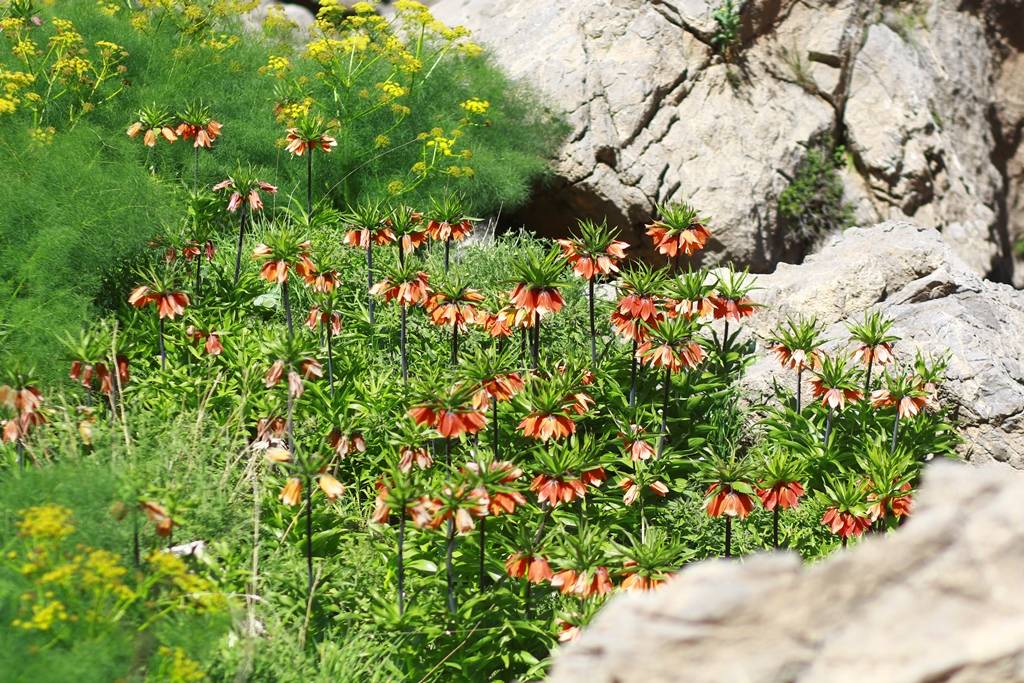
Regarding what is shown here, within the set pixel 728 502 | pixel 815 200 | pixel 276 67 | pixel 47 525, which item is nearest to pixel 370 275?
pixel 276 67

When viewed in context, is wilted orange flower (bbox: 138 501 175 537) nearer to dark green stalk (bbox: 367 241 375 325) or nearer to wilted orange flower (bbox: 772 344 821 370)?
dark green stalk (bbox: 367 241 375 325)

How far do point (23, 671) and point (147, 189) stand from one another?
11.9ft

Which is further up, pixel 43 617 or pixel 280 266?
pixel 280 266

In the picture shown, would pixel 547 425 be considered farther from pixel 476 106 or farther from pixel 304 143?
pixel 476 106

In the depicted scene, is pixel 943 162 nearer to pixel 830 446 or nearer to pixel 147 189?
pixel 830 446

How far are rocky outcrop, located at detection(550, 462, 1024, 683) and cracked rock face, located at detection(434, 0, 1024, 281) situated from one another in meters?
6.47

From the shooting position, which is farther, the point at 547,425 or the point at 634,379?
the point at 634,379

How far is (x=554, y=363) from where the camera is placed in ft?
19.9

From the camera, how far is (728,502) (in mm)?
4812

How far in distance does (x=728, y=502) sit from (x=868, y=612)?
8.02 ft

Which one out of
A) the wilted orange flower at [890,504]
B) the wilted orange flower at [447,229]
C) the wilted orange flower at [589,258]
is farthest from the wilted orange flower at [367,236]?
the wilted orange flower at [890,504]

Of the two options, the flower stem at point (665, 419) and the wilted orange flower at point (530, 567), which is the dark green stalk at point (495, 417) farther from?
the flower stem at point (665, 419)

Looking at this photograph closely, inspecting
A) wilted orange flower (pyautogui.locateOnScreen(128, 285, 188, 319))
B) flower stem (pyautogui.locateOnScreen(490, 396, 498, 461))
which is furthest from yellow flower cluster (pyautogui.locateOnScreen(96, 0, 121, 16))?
flower stem (pyautogui.locateOnScreen(490, 396, 498, 461))

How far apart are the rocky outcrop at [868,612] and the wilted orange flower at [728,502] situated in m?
2.25
